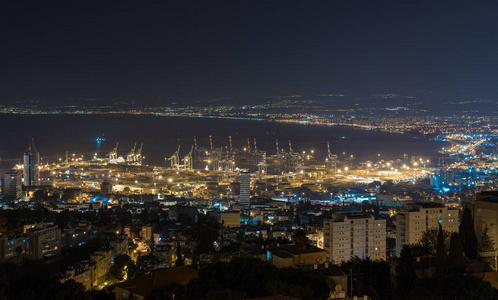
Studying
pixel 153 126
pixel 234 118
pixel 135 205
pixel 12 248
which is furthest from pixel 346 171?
pixel 234 118

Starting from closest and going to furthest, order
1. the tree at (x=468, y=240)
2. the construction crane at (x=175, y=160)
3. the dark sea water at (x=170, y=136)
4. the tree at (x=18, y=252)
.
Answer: the tree at (x=468, y=240) → the tree at (x=18, y=252) → the construction crane at (x=175, y=160) → the dark sea water at (x=170, y=136)

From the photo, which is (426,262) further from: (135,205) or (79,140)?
(79,140)

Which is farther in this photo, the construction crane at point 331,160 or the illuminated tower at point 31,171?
the construction crane at point 331,160

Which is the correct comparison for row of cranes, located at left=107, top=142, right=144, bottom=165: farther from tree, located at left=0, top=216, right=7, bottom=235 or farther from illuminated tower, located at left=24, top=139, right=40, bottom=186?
tree, located at left=0, top=216, right=7, bottom=235

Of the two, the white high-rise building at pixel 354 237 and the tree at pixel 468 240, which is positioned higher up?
the tree at pixel 468 240

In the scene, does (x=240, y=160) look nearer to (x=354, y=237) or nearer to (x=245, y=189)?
(x=245, y=189)

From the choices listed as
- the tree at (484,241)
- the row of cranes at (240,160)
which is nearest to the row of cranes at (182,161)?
the row of cranes at (240,160)

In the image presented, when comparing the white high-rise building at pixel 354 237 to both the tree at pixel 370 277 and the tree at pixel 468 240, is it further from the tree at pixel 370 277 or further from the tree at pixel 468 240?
the tree at pixel 370 277

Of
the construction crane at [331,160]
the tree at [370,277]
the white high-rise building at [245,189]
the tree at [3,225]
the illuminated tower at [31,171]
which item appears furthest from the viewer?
the construction crane at [331,160]
